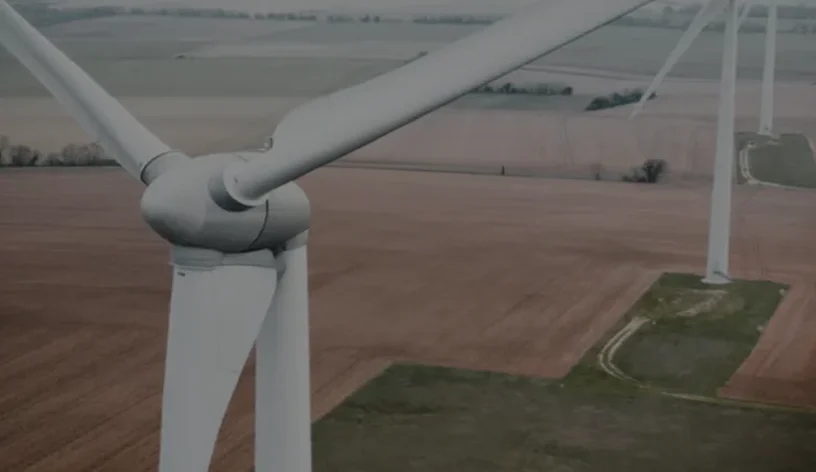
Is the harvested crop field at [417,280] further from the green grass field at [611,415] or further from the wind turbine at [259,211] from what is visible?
the wind turbine at [259,211]

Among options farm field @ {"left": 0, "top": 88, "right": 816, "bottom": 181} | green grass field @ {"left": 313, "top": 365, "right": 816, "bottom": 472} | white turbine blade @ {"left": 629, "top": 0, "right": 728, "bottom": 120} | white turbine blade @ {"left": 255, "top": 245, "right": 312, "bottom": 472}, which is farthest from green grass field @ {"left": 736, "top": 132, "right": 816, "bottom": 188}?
white turbine blade @ {"left": 255, "top": 245, "right": 312, "bottom": 472}

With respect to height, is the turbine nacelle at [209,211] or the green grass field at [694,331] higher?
the turbine nacelle at [209,211]

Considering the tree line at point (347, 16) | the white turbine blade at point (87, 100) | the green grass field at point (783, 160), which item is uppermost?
the tree line at point (347, 16)

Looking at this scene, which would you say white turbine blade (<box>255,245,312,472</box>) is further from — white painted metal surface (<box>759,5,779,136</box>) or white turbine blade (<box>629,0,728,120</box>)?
white painted metal surface (<box>759,5,779,136</box>)

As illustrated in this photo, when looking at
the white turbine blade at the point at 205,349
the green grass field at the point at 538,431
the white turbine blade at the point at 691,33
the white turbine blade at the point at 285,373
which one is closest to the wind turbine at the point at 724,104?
the white turbine blade at the point at 691,33

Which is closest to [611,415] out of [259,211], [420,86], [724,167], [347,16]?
[724,167]

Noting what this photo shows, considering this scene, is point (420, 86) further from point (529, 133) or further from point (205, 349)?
point (529, 133)
